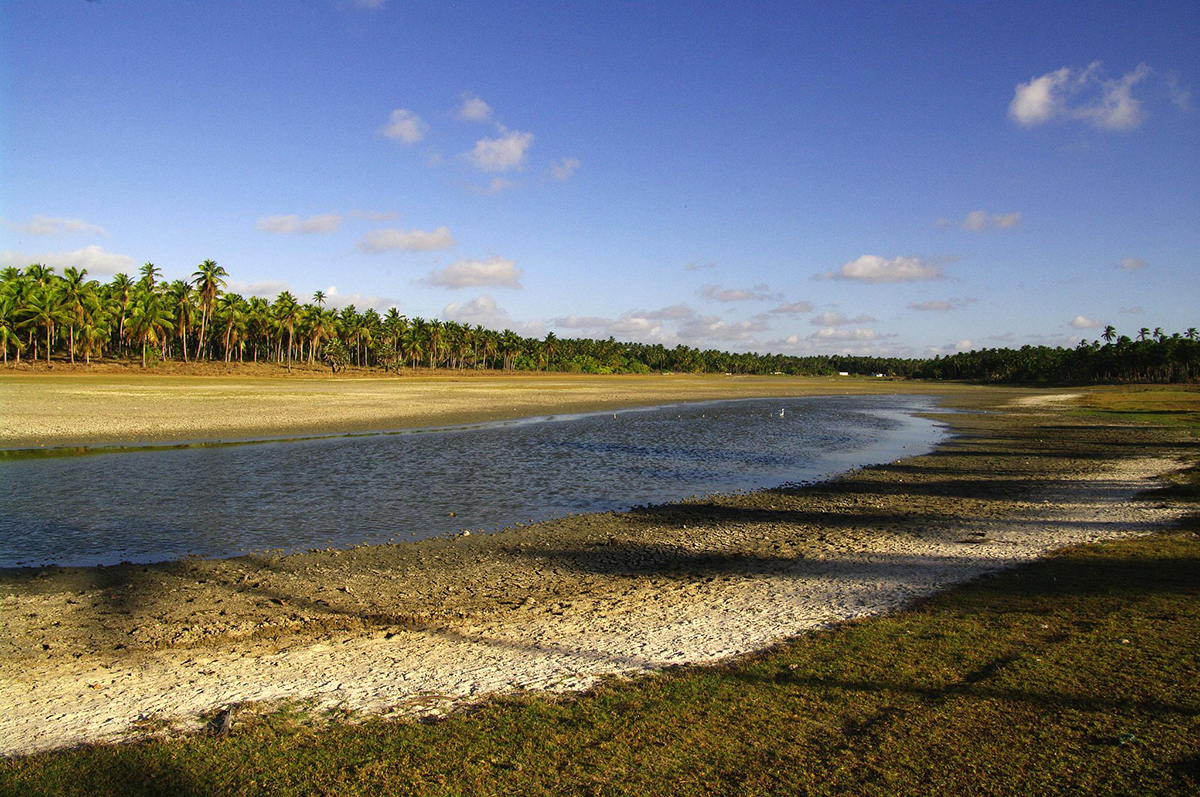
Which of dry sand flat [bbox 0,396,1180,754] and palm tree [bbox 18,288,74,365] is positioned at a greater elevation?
palm tree [bbox 18,288,74,365]

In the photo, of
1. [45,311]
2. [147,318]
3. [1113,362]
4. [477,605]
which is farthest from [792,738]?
[1113,362]

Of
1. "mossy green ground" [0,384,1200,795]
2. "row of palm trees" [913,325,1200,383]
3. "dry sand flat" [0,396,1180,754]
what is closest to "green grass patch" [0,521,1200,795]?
"mossy green ground" [0,384,1200,795]

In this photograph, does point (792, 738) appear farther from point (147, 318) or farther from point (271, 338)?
point (271, 338)

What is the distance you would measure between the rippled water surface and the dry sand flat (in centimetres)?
226

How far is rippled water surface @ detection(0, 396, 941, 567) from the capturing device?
15.0m

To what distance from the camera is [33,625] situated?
356 inches

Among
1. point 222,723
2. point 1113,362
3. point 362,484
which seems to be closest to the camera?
point 222,723

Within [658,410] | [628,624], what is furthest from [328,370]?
[628,624]

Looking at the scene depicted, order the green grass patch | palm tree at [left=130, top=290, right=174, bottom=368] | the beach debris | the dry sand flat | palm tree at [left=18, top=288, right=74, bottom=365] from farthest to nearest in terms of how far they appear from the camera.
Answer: palm tree at [left=130, top=290, right=174, bottom=368], palm tree at [left=18, top=288, right=74, bottom=365], the dry sand flat, the beach debris, the green grass patch

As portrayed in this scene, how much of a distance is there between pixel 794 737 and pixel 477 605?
5576mm

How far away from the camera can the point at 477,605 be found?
33.1 feet

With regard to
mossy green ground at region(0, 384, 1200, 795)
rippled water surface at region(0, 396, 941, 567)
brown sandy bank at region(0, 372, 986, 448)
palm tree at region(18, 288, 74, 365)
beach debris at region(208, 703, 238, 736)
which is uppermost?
palm tree at region(18, 288, 74, 365)

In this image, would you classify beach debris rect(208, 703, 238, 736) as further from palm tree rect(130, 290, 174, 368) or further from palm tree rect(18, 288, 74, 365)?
palm tree rect(130, 290, 174, 368)

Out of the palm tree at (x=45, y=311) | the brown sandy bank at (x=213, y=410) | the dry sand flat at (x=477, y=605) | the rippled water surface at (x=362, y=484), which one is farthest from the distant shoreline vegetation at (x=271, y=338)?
the dry sand flat at (x=477, y=605)
